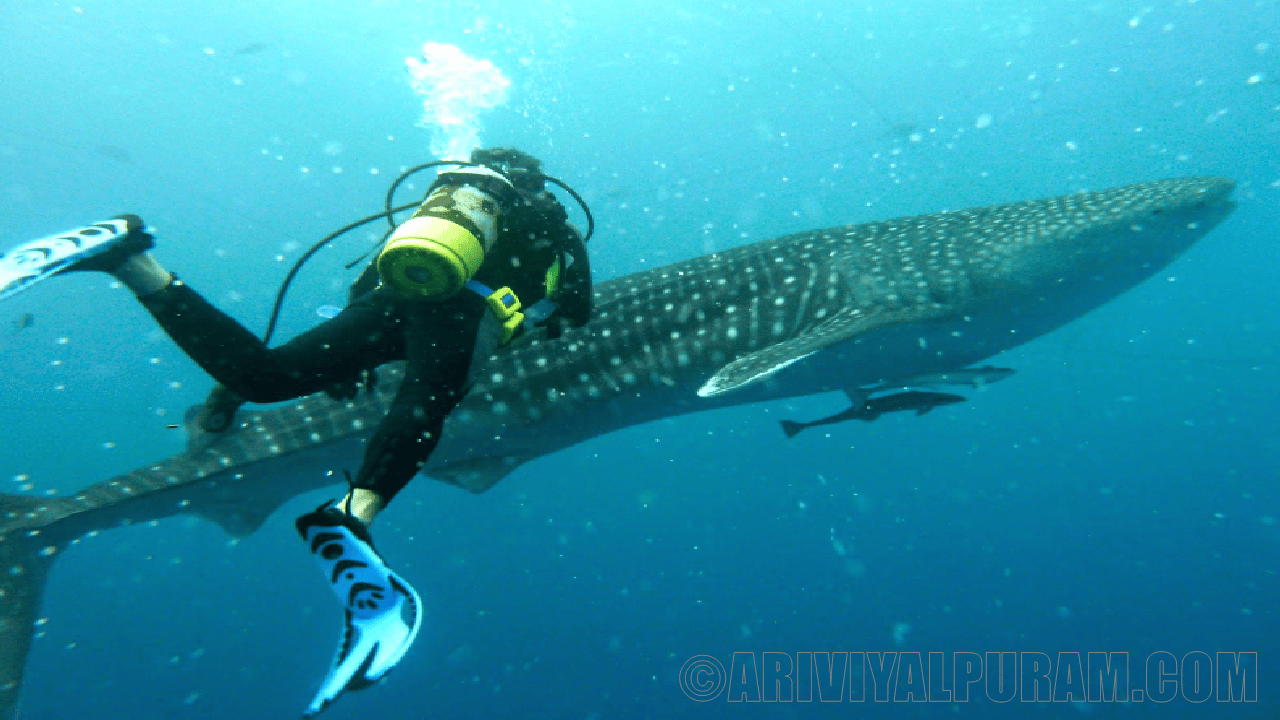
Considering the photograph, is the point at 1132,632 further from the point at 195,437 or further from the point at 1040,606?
the point at 195,437

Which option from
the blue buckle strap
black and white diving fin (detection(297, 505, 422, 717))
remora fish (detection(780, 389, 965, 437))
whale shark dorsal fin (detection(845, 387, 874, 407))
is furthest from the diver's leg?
whale shark dorsal fin (detection(845, 387, 874, 407))

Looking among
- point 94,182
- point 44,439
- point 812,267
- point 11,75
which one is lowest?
point 44,439

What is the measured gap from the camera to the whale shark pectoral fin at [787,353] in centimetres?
367

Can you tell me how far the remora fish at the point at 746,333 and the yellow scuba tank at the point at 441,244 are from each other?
219 centimetres

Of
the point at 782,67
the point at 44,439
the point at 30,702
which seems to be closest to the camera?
the point at 30,702

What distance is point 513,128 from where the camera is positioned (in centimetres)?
6031

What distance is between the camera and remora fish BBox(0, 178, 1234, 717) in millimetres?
4324

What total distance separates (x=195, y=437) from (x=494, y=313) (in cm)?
318

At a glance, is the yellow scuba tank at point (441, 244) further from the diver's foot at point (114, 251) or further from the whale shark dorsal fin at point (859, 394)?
the whale shark dorsal fin at point (859, 394)

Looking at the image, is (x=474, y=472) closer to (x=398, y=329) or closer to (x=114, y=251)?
(x=398, y=329)

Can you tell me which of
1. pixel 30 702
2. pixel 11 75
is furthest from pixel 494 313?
pixel 11 75

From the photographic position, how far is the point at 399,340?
324 cm

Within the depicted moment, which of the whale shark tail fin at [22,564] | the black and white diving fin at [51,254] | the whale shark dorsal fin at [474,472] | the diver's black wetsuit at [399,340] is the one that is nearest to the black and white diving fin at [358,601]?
the diver's black wetsuit at [399,340]

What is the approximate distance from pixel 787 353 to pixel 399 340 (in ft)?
8.24
